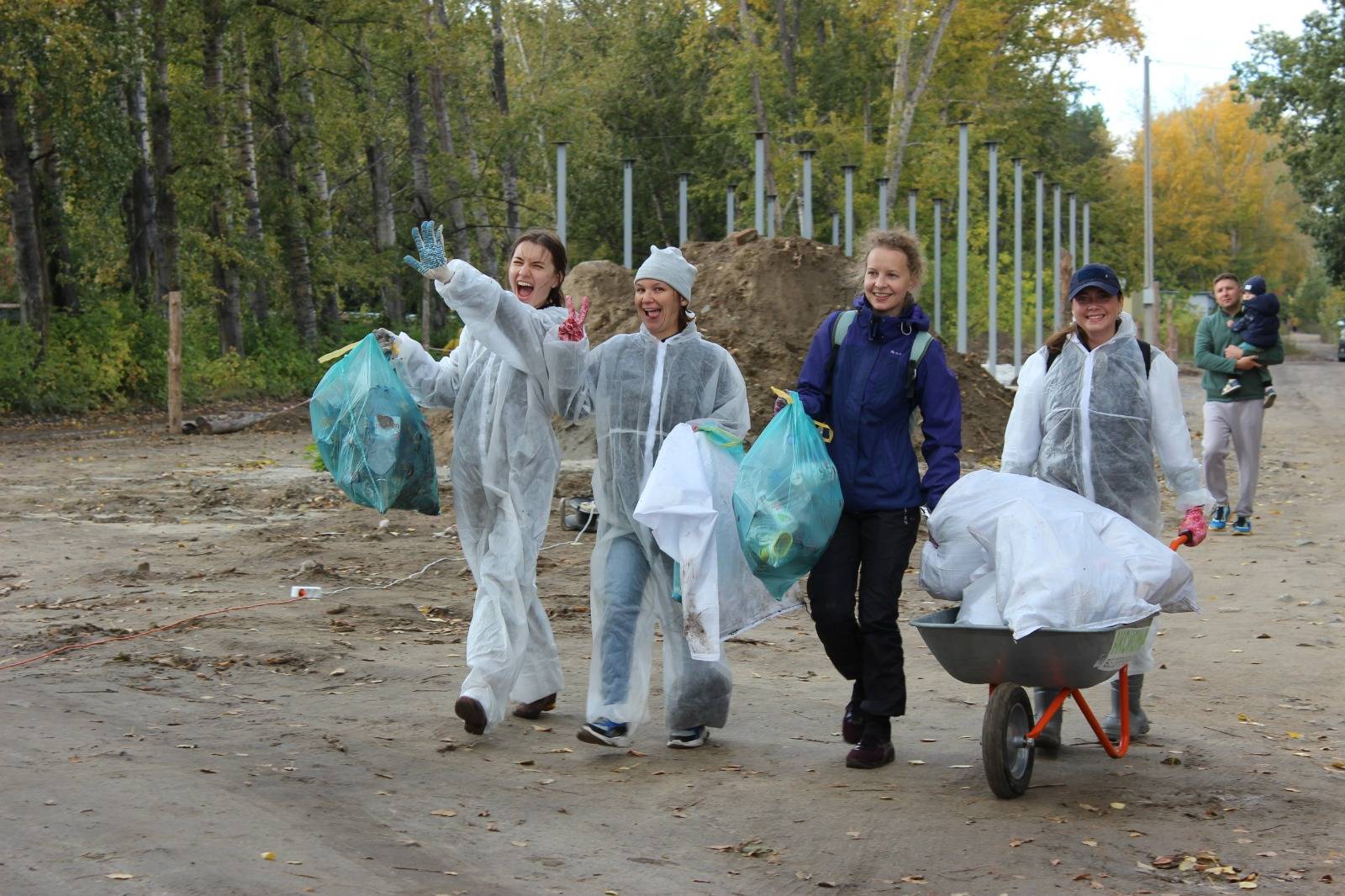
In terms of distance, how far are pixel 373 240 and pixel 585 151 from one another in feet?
19.4

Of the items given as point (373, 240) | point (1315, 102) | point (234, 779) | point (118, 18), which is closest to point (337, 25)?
point (118, 18)

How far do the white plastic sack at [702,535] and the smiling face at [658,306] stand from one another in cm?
42

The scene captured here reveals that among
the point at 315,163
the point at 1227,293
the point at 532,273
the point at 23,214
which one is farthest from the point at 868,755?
the point at 315,163

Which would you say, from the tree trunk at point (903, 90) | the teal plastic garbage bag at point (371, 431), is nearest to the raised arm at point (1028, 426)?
the teal plastic garbage bag at point (371, 431)

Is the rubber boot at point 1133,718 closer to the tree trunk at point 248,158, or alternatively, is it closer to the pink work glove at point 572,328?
the pink work glove at point 572,328

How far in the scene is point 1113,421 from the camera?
572 centimetres

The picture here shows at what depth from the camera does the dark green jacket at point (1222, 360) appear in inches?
473

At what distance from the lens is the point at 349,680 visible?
687cm

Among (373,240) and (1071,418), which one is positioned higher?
(373,240)

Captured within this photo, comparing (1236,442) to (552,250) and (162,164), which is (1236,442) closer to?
(552,250)

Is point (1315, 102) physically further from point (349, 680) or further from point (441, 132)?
point (349, 680)

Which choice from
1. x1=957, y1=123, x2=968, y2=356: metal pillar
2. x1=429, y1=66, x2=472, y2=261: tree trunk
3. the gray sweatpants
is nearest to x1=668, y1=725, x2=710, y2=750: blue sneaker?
the gray sweatpants

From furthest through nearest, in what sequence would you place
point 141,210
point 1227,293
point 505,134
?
1. point 505,134
2. point 141,210
3. point 1227,293

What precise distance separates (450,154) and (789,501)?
29779 mm
